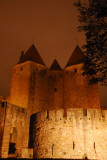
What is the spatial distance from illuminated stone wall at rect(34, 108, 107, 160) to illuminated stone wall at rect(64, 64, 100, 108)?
664cm

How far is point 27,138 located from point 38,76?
8622 mm

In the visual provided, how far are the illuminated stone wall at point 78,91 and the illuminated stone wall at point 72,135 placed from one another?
664 centimetres

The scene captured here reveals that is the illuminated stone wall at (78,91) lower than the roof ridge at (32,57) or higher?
lower

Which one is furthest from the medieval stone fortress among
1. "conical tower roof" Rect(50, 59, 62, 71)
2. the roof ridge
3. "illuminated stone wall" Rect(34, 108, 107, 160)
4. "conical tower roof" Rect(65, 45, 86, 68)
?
"conical tower roof" Rect(50, 59, 62, 71)

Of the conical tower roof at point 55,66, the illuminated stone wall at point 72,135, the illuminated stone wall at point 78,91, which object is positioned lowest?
the illuminated stone wall at point 72,135

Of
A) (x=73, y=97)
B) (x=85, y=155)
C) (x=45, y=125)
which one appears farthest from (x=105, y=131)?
(x=73, y=97)

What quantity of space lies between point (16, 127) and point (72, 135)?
4879mm

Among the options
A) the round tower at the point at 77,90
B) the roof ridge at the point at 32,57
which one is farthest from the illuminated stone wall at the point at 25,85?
the round tower at the point at 77,90

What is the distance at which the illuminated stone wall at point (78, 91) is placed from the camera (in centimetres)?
2277

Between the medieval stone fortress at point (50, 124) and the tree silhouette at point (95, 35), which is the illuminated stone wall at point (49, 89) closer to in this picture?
the medieval stone fortress at point (50, 124)

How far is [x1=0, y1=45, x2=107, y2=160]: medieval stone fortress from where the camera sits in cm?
1495

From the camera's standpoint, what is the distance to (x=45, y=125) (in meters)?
16.0

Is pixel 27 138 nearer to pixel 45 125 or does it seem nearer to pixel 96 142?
pixel 45 125

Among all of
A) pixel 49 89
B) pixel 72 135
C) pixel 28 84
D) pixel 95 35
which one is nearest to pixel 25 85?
pixel 28 84
